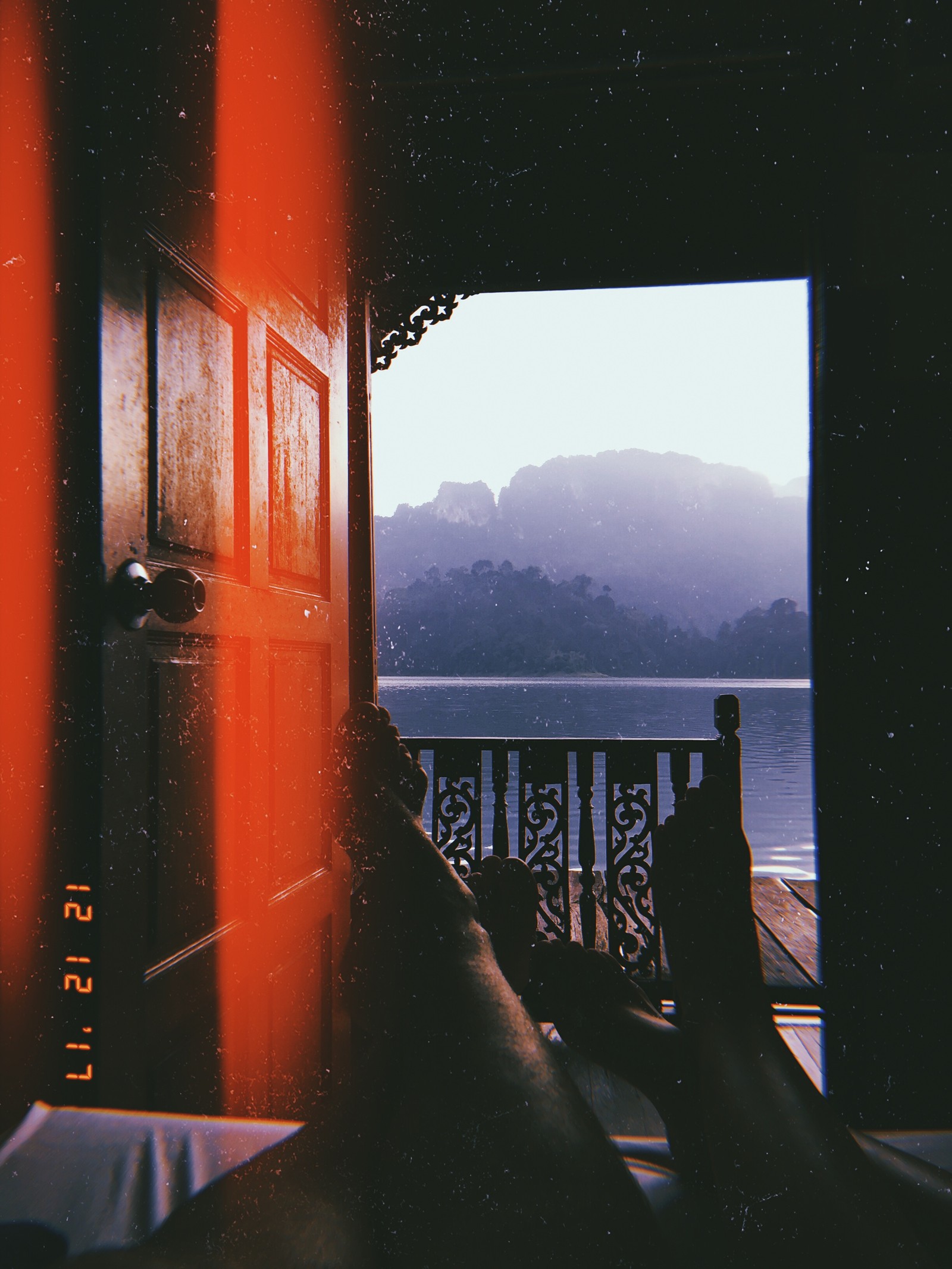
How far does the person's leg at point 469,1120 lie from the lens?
47cm

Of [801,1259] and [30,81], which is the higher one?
[30,81]

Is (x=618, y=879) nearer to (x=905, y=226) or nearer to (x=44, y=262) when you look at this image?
(x=905, y=226)

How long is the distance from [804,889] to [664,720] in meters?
31.9

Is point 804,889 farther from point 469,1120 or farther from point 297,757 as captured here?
point 469,1120

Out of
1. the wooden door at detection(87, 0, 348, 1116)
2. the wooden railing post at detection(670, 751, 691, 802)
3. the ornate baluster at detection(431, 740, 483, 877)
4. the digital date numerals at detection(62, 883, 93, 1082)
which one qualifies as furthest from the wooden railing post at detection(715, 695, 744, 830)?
the digital date numerals at detection(62, 883, 93, 1082)

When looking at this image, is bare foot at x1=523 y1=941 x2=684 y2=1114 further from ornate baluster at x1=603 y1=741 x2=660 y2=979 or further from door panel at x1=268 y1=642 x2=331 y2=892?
ornate baluster at x1=603 y1=741 x2=660 y2=979

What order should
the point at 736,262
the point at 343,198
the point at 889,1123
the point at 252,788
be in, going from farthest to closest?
1. the point at 736,262
2. the point at 343,198
3. the point at 889,1123
4. the point at 252,788

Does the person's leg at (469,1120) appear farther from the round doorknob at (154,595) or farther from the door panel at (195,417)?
the door panel at (195,417)

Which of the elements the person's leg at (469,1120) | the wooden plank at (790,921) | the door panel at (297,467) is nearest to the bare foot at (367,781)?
the person's leg at (469,1120)

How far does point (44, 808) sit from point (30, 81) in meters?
0.93

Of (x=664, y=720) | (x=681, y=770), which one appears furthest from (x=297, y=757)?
(x=664, y=720)

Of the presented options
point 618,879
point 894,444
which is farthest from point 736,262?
→ point 618,879

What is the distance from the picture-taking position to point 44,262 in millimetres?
818

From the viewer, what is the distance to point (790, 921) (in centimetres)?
305
